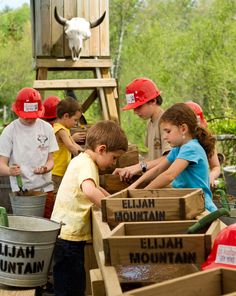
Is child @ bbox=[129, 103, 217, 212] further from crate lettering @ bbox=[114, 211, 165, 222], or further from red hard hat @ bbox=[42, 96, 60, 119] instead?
red hard hat @ bbox=[42, 96, 60, 119]

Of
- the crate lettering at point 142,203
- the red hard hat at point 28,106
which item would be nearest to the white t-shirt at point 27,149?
the red hard hat at point 28,106

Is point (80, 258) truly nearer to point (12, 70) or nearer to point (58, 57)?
point (58, 57)

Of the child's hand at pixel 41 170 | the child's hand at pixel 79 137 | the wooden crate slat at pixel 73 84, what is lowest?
the child's hand at pixel 41 170

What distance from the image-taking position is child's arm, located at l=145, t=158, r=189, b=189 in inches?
183

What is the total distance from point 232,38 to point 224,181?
1848cm

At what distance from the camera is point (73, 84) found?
429 inches

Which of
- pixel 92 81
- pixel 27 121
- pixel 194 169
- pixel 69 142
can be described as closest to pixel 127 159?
pixel 194 169

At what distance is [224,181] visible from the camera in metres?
9.16

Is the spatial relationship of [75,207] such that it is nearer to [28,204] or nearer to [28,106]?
[28,204]

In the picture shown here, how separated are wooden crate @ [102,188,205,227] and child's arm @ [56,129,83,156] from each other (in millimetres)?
3533

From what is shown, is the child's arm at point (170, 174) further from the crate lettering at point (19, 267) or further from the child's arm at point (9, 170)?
the child's arm at point (9, 170)

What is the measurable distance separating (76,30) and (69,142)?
3341 mm

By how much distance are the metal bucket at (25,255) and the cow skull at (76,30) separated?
20.6 ft

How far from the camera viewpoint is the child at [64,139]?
299 inches
